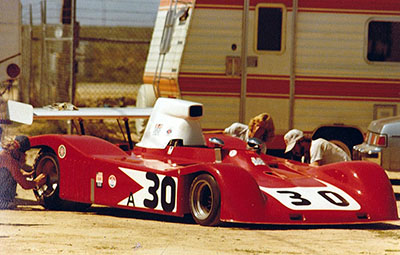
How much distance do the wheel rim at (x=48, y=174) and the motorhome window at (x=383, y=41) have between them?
233 inches

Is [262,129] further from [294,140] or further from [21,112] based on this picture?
[21,112]

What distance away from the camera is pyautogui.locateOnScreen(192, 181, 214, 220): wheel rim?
31.1 feet

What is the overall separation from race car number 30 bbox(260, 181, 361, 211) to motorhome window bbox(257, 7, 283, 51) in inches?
200

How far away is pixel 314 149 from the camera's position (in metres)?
11.4

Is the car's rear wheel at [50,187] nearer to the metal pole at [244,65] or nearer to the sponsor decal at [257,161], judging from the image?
the sponsor decal at [257,161]

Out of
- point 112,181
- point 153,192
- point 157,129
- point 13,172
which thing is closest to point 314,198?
point 153,192

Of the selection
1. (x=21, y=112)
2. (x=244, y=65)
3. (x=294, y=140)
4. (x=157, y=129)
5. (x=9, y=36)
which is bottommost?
(x=294, y=140)

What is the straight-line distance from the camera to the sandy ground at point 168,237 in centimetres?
793

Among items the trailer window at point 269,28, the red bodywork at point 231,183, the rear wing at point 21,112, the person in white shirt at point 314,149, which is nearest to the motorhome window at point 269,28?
the trailer window at point 269,28

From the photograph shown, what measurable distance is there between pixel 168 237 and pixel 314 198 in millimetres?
1724

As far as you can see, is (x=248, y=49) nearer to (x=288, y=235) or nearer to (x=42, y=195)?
(x=42, y=195)

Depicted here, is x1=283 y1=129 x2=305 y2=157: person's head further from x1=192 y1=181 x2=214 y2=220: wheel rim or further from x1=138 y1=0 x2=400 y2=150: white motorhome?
x1=138 y1=0 x2=400 y2=150: white motorhome

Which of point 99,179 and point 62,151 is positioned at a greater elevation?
point 62,151

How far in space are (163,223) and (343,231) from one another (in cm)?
182
